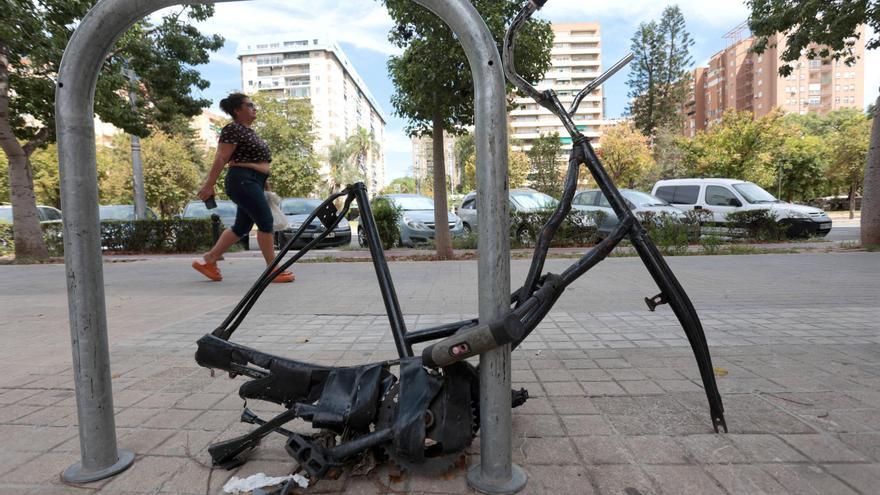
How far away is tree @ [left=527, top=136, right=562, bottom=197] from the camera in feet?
100.0

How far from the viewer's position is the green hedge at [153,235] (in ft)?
42.3

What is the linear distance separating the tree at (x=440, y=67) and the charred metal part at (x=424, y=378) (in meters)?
6.80

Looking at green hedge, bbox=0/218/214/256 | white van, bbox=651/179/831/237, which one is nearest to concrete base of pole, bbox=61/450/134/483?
green hedge, bbox=0/218/214/256

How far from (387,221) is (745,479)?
10423mm

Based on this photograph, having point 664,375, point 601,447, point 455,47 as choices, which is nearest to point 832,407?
point 664,375

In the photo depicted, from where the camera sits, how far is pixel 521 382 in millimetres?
2746

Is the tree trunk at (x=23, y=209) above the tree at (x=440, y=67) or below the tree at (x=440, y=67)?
below

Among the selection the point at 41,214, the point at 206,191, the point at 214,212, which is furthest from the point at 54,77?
the point at 41,214

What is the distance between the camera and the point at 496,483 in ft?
5.39

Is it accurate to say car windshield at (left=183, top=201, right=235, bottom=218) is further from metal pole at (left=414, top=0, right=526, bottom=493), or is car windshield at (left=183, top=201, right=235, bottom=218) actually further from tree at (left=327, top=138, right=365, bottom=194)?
tree at (left=327, top=138, right=365, bottom=194)

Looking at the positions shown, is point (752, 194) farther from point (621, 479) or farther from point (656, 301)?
point (621, 479)

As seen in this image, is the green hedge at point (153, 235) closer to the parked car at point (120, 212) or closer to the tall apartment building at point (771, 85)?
the parked car at point (120, 212)

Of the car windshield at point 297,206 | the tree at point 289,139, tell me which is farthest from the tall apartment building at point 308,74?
the car windshield at point 297,206

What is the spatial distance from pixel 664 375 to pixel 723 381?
278 millimetres
